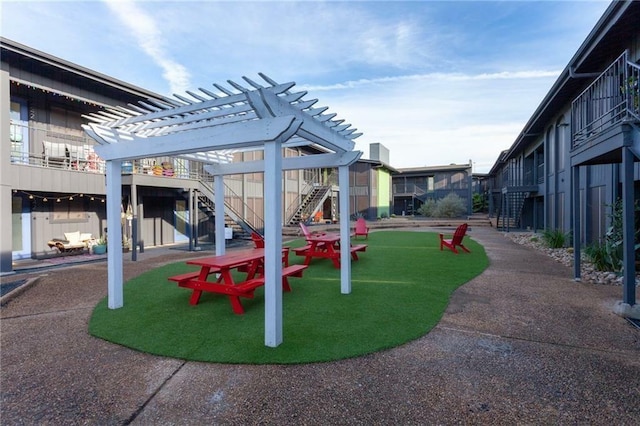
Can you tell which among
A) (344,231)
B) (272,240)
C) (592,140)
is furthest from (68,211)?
(592,140)

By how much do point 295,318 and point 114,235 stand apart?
10.5 feet

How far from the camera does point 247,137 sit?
389 cm

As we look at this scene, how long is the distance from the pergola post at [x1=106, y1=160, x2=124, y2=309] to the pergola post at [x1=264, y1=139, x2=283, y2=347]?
2994 mm

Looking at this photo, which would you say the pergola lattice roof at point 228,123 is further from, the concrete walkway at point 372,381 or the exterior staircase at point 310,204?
the exterior staircase at point 310,204

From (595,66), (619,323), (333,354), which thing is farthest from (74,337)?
(595,66)

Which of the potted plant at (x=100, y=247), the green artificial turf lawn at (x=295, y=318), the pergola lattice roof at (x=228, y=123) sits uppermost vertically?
the pergola lattice roof at (x=228, y=123)

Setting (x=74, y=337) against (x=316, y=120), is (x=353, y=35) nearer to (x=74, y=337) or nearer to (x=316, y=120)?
(x=316, y=120)

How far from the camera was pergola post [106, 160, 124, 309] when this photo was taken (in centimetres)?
523

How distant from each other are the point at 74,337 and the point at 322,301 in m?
3.45

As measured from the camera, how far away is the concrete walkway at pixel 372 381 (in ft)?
8.49

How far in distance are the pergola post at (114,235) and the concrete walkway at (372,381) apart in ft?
2.00

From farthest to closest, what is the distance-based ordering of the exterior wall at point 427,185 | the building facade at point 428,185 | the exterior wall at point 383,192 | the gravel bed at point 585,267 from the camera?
the exterior wall at point 427,185
the building facade at point 428,185
the exterior wall at point 383,192
the gravel bed at point 585,267

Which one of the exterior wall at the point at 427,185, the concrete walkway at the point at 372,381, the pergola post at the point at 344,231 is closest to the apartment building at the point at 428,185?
the exterior wall at the point at 427,185

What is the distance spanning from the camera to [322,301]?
550 cm
